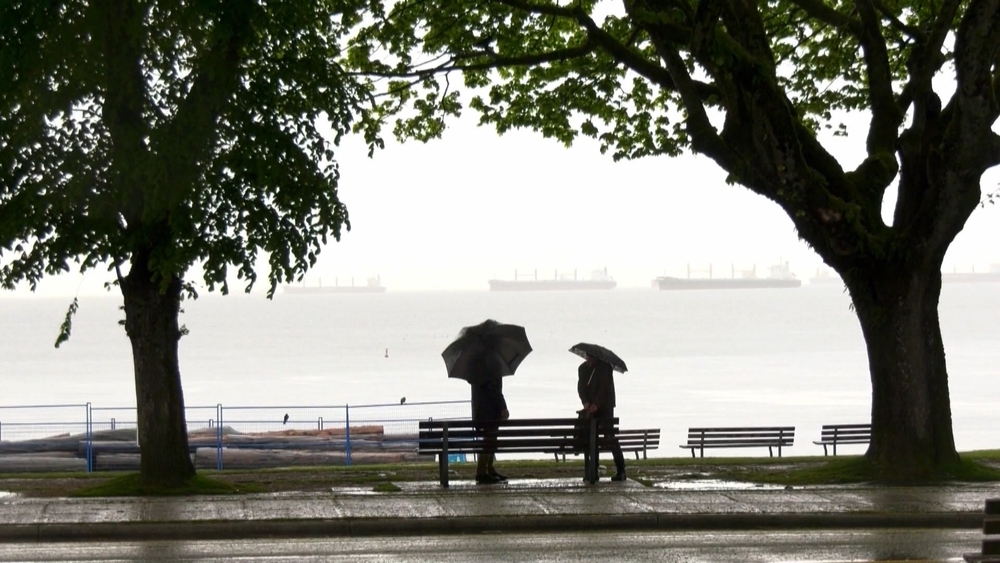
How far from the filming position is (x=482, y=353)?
16.4 meters

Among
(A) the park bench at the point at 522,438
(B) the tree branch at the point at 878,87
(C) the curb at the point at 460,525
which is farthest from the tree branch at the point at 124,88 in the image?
(B) the tree branch at the point at 878,87

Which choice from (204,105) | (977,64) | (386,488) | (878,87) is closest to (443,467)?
(386,488)

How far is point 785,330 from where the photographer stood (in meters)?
170

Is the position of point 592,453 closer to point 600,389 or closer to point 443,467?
point 600,389

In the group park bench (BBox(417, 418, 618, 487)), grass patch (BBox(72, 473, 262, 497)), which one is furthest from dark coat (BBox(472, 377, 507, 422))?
grass patch (BBox(72, 473, 262, 497))

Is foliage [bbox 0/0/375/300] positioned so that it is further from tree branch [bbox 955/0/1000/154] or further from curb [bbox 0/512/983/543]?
tree branch [bbox 955/0/1000/154]

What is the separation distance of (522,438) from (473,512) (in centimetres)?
256

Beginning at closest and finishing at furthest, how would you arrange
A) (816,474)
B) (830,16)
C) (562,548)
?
(562,548)
(816,474)
(830,16)

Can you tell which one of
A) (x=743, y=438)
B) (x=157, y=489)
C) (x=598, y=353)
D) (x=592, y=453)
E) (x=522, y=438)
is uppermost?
(x=598, y=353)

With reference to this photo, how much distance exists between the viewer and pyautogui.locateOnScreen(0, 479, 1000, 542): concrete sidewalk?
41.9ft

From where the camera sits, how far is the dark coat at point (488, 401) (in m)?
16.3

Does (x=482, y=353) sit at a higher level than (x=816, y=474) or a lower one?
higher

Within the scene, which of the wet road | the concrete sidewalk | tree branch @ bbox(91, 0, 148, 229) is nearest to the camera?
the wet road

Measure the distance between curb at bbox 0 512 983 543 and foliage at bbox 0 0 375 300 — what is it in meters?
3.09
